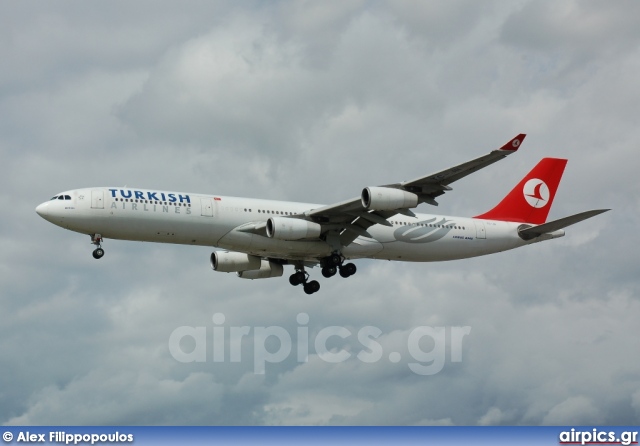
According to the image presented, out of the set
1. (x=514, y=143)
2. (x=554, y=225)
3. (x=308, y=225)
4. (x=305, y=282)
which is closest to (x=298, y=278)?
(x=305, y=282)

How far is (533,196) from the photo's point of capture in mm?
68000

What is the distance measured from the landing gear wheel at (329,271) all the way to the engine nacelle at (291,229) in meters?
3.22

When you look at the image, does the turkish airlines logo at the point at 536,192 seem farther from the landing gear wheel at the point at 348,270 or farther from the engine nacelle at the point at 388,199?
the engine nacelle at the point at 388,199

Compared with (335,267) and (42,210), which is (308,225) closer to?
(335,267)

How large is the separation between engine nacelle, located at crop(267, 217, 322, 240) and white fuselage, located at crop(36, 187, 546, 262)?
1.00 meters

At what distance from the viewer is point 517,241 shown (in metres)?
65.1

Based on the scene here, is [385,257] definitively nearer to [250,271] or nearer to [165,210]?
[250,271]

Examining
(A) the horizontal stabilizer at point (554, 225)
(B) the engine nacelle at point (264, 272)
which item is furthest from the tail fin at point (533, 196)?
(B) the engine nacelle at point (264, 272)

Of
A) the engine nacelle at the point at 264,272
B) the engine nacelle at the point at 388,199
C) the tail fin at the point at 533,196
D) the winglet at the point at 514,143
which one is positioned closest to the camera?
the winglet at the point at 514,143

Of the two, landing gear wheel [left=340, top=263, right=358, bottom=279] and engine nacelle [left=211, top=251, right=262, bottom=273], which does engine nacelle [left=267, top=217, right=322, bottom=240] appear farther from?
engine nacelle [left=211, top=251, right=262, bottom=273]

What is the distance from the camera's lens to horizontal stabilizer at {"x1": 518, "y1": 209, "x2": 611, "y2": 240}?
57062 millimetres

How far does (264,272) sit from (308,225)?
9.15m

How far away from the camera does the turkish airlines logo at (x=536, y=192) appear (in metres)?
67.8

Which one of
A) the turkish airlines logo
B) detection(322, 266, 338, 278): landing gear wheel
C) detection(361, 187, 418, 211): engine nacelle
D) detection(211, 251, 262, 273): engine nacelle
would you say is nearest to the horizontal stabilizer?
the turkish airlines logo
